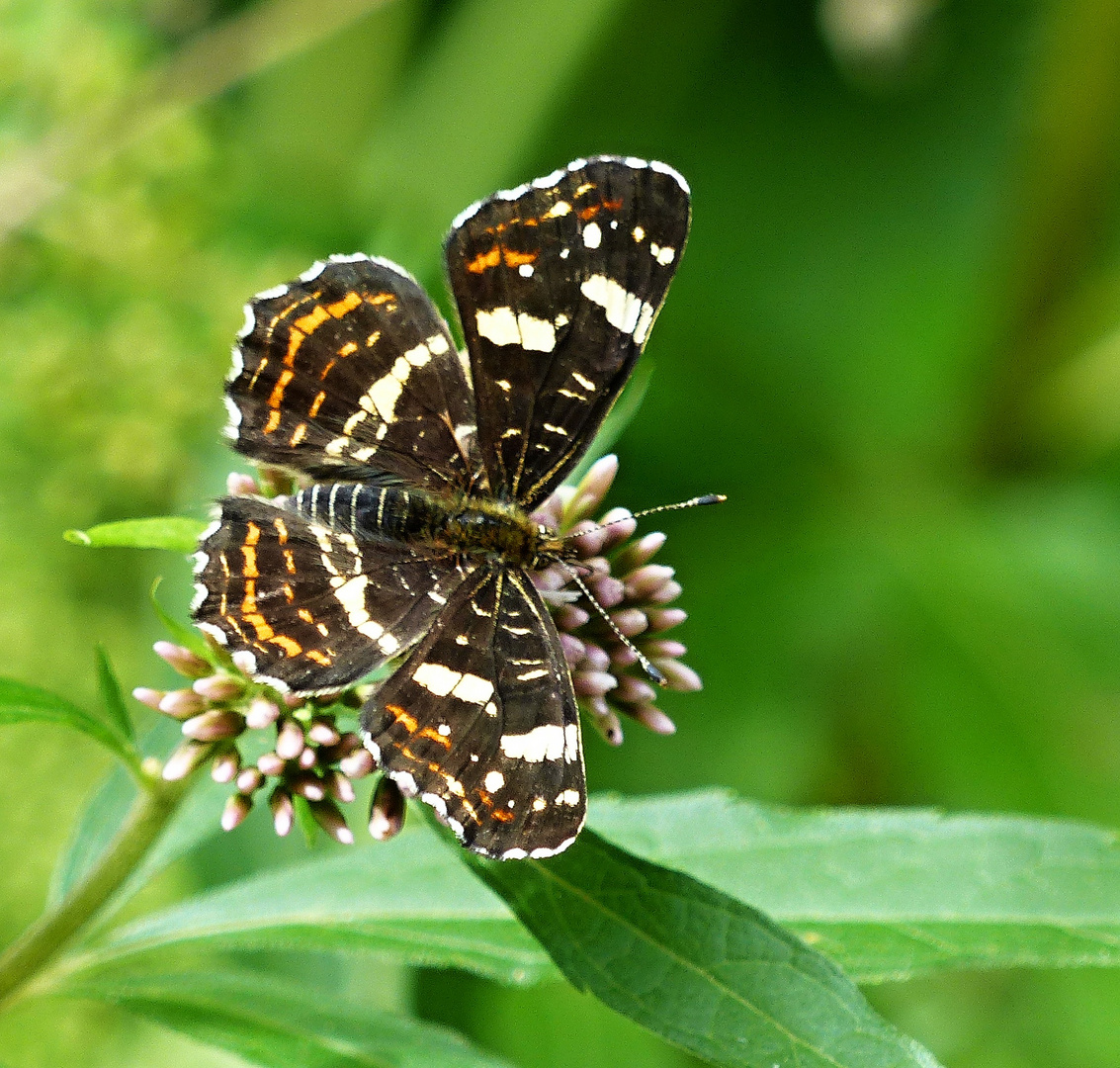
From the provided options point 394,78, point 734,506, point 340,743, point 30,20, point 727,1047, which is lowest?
point 727,1047

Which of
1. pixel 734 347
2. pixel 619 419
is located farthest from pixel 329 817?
pixel 734 347

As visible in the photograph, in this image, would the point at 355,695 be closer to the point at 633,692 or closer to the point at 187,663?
the point at 187,663

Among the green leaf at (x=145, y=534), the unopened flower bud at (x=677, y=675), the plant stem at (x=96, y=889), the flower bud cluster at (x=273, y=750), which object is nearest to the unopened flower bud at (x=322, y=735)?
the flower bud cluster at (x=273, y=750)

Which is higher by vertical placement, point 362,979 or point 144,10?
point 144,10

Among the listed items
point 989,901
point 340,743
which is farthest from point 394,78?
point 989,901

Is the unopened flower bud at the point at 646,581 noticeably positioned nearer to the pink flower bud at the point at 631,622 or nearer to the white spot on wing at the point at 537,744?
the pink flower bud at the point at 631,622

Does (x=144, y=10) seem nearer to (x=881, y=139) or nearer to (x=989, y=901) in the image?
(x=881, y=139)
